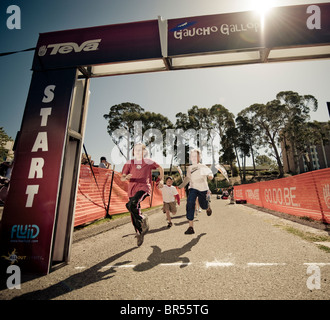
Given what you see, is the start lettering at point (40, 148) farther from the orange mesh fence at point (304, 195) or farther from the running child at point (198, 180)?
the orange mesh fence at point (304, 195)

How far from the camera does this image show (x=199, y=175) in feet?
16.1

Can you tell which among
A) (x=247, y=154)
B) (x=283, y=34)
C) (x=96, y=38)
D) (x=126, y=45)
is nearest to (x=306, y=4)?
(x=283, y=34)

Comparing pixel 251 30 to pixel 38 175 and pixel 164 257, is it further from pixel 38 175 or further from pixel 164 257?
pixel 38 175

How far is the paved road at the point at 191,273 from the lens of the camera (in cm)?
187

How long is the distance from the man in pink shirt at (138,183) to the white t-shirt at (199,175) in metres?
1.30

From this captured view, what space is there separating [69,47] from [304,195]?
8.66 m

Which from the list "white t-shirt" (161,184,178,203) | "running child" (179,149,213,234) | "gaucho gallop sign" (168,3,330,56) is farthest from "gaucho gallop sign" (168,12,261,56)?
"white t-shirt" (161,184,178,203)

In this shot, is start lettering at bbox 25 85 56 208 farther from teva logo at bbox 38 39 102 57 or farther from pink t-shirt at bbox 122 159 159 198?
pink t-shirt at bbox 122 159 159 198

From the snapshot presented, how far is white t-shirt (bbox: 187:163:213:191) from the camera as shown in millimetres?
4871

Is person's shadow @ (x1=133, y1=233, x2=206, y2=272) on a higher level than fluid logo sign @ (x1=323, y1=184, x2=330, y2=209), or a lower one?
lower

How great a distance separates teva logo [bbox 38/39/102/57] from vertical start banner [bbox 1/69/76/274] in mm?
436

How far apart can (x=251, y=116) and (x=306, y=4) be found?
38830mm
